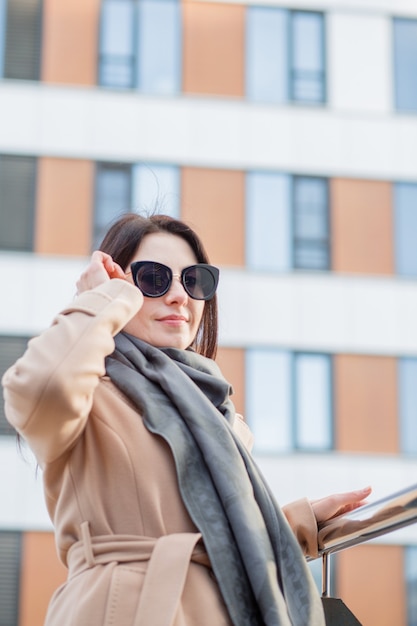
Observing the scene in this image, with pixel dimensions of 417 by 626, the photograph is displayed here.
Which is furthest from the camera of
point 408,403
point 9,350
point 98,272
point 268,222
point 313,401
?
point 268,222

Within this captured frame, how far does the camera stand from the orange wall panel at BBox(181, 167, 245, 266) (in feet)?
44.5

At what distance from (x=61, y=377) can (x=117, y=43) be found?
1282 cm

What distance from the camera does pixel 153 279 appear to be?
7.02ft

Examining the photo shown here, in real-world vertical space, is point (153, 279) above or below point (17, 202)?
below

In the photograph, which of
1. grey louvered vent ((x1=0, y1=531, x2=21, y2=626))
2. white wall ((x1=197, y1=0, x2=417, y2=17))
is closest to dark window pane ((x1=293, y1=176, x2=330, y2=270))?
white wall ((x1=197, y1=0, x2=417, y2=17))

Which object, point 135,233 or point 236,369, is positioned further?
point 236,369

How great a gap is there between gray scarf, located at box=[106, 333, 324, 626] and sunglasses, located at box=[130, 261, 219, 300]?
0.14 metres

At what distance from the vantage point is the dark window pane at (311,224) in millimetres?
13828

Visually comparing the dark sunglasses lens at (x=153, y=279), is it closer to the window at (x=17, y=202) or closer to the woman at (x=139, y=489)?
the woman at (x=139, y=489)

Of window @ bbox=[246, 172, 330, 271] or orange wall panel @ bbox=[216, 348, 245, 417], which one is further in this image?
window @ bbox=[246, 172, 330, 271]

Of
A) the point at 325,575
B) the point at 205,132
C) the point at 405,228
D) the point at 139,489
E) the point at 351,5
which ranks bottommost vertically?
the point at 325,575

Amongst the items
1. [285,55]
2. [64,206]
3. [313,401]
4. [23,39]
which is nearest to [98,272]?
[313,401]

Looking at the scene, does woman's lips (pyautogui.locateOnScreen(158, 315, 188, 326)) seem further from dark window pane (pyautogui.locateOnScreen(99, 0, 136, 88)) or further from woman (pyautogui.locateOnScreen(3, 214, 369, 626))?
dark window pane (pyautogui.locateOnScreen(99, 0, 136, 88))

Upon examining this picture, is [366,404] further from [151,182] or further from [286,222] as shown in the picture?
[151,182]
